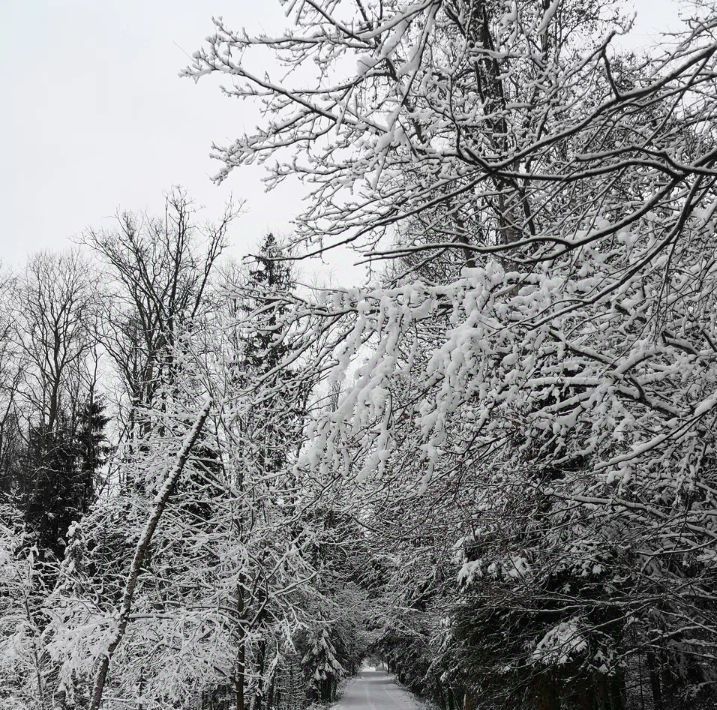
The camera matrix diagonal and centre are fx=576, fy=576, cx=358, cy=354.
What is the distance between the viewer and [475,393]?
375cm

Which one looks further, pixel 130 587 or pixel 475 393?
pixel 130 587

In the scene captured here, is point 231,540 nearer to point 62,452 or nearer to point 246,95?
point 246,95

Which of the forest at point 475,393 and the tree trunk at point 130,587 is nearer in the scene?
the forest at point 475,393

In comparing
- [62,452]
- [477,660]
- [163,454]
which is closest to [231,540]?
A: [163,454]

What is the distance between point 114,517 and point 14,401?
54.8 ft

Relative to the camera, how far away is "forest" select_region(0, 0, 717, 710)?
2.35m

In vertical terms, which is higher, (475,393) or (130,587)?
(475,393)

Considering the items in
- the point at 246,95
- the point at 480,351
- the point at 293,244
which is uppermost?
the point at 246,95

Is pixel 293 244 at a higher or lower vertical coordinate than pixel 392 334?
higher

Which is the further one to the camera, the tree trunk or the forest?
the tree trunk

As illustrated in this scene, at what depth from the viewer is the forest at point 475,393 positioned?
235 centimetres

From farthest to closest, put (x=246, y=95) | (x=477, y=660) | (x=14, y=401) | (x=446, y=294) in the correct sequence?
1. (x=14, y=401)
2. (x=477, y=660)
3. (x=246, y=95)
4. (x=446, y=294)

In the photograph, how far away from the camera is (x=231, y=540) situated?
8383 millimetres

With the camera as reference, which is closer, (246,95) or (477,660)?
(246,95)
